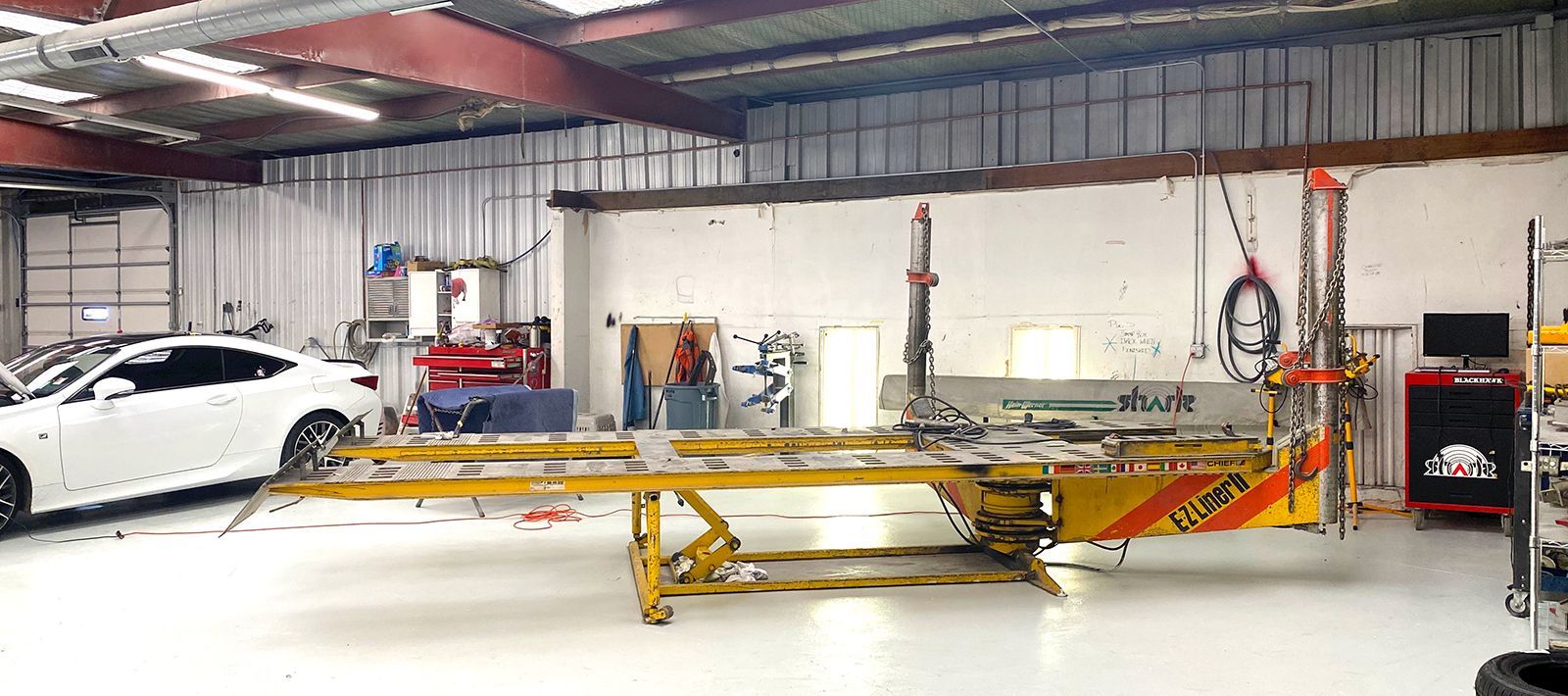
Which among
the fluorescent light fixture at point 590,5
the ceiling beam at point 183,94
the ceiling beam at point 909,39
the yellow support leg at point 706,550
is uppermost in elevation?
the ceiling beam at point 909,39

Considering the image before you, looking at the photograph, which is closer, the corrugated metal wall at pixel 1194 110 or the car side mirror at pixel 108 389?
the car side mirror at pixel 108 389

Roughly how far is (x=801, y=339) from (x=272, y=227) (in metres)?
7.65

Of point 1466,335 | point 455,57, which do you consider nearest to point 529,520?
point 455,57

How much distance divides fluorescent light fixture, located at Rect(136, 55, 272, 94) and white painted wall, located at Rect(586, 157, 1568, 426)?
3.49 m

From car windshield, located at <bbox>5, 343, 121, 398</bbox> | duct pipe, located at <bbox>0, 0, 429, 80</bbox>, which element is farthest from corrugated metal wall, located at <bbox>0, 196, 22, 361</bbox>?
duct pipe, located at <bbox>0, 0, 429, 80</bbox>

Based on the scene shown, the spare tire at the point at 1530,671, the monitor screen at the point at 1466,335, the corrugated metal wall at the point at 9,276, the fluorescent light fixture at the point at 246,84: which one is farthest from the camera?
the corrugated metal wall at the point at 9,276

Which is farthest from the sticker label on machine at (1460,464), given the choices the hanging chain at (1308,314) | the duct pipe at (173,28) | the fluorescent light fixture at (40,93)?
the fluorescent light fixture at (40,93)

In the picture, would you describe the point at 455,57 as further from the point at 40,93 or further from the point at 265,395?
the point at 40,93

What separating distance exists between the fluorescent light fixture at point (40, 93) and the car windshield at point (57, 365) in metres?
3.64

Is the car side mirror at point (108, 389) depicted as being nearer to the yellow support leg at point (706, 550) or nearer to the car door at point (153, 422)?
the car door at point (153, 422)

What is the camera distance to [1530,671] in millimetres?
3281

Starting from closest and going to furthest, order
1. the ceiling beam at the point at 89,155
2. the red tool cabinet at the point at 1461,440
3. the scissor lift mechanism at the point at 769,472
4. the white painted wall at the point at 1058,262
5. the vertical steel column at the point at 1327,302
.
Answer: the scissor lift mechanism at the point at 769,472 < the vertical steel column at the point at 1327,302 < the red tool cabinet at the point at 1461,440 < the white painted wall at the point at 1058,262 < the ceiling beam at the point at 89,155

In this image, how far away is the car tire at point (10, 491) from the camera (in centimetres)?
622

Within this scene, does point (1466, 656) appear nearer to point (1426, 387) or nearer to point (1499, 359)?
point (1426, 387)
